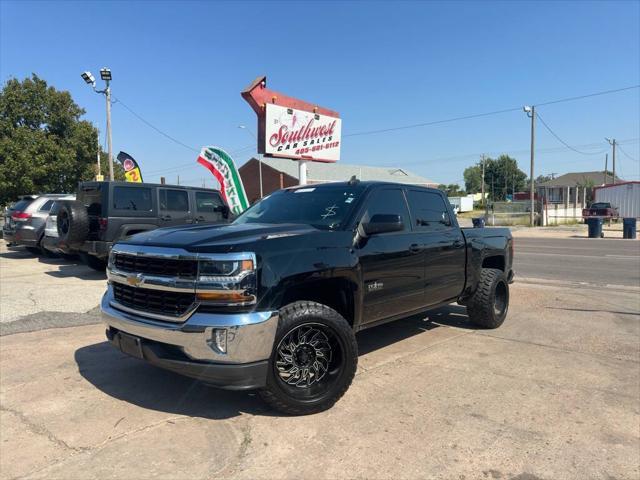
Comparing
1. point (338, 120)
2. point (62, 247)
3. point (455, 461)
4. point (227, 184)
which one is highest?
point (338, 120)

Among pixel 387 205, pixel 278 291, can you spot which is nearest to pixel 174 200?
pixel 387 205

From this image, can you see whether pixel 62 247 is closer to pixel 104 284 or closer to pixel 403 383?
pixel 104 284

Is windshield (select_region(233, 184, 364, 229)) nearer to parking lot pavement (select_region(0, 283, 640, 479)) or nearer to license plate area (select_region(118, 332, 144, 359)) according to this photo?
parking lot pavement (select_region(0, 283, 640, 479))

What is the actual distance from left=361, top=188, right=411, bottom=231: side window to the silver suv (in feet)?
35.9

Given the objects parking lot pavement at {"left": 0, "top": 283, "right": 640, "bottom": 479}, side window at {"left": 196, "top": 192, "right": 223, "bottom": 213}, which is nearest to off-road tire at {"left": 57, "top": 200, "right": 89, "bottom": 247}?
side window at {"left": 196, "top": 192, "right": 223, "bottom": 213}

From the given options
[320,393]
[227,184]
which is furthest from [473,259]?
[227,184]

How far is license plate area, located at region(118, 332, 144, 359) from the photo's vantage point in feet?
12.0

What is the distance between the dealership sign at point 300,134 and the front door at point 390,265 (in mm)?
11093

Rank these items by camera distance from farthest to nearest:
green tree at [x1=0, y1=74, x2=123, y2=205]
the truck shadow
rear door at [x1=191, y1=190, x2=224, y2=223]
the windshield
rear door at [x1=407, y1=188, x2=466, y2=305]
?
green tree at [x1=0, y1=74, x2=123, y2=205] → rear door at [x1=191, y1=190, x2=224, y2=223] → rear door at [x1=407, y1=188, x2=466, y2=305] → the windshield → the truck shadow

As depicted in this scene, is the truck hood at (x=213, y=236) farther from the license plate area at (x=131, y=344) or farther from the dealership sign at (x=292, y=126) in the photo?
the dealership sign at (x=292, y=126)

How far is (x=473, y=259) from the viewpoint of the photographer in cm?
607

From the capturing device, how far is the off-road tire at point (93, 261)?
10359mm

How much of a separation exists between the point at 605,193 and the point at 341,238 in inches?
2198

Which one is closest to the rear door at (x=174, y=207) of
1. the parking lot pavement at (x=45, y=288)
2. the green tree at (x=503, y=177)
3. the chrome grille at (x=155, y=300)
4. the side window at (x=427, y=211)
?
the parking lot pavement at (x=45, y=288)
